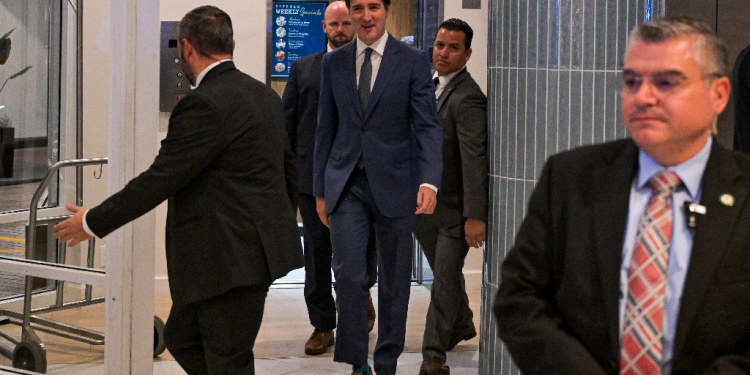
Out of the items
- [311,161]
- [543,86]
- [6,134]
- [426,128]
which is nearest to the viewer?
[543,86]

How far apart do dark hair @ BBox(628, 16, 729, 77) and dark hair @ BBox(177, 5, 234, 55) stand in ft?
5.97

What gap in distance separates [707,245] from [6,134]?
3.51 metres

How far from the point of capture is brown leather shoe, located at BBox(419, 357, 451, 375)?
4.20 meters

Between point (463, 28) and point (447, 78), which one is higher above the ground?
point (463, 28)

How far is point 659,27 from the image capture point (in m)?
1.48

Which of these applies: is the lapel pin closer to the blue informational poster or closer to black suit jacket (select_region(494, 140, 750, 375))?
black suit jacket (select_region(494, 140, 750, 375))

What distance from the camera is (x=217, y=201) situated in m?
2.97

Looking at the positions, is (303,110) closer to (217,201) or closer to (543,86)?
(543,86)

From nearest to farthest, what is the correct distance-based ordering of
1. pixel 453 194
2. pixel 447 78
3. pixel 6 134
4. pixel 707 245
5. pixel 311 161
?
pixel 707 245 → pixel 6 134 → pixel 453 194 → pixel 447 78 → pixel 311 161

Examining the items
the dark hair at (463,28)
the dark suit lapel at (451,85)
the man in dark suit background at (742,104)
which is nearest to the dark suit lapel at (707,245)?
the man in dark suit background at (742,104)

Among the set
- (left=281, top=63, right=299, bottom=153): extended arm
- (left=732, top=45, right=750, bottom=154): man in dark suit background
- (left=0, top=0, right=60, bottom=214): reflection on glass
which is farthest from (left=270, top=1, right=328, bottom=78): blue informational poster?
(left=732, top=45, right=750, bottom=154): man in dark suit background

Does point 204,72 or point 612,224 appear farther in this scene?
point 204,72

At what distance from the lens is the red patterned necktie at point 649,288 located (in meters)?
1.47

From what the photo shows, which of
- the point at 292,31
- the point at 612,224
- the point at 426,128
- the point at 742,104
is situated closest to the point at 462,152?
the point at 426,128
